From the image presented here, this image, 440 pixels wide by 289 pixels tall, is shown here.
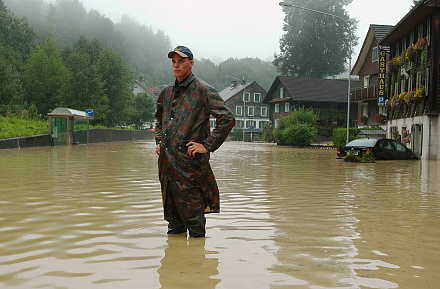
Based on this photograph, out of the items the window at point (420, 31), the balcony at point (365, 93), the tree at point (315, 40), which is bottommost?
the balcony at point (365, 93)

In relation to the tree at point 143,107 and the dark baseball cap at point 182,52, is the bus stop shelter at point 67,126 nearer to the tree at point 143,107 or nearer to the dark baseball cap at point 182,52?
the dark baseball cap at point 182,52

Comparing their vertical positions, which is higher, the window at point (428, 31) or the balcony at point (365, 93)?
the window at point (428, 31)

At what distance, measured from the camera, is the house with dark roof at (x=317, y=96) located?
73.2 m

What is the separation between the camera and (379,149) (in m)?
25.2

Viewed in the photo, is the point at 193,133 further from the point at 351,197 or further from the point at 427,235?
the point at 351,197

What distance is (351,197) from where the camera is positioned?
9914 millimetres

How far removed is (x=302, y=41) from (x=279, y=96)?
948 centimetres

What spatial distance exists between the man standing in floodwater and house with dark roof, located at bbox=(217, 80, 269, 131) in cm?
9723

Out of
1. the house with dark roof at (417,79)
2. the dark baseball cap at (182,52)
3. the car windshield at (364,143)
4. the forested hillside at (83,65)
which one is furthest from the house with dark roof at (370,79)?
the dark baseball cap at (182,52)

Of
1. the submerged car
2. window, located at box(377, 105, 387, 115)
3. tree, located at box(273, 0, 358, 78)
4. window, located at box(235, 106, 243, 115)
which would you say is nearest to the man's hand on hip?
the submerged car

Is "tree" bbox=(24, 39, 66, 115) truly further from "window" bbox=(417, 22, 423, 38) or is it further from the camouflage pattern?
the camouflage pattern

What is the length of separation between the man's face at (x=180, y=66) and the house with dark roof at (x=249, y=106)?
319 feet

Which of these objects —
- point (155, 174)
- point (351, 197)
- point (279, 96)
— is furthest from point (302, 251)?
point (279, 96)

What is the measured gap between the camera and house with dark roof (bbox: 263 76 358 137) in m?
73.2
